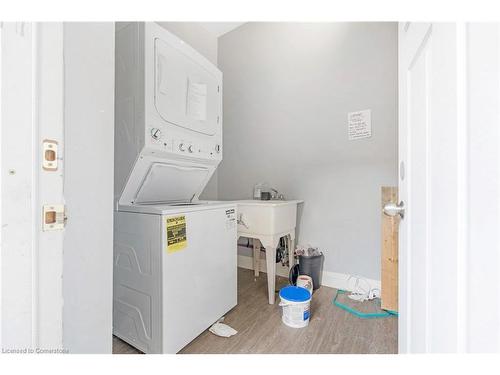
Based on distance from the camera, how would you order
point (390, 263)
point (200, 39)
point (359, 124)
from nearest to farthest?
point (390, 263) → point (359, 124) → point (200, 39)

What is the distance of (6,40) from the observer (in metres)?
0.53

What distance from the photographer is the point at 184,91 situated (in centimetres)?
150

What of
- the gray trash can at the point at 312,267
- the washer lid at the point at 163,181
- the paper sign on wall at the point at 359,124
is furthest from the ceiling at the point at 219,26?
the gray trash can at the point at 312,267

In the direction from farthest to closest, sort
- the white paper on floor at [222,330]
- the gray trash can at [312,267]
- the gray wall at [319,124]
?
the gray trash can at [312,267] < the gray wall at [319,124] < the white paper on floor at [222,330]

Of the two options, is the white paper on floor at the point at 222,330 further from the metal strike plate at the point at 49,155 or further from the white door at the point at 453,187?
the metal strike plate at the point at 49,155

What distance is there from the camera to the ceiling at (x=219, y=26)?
275 centimetres

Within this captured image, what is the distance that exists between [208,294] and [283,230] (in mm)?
814

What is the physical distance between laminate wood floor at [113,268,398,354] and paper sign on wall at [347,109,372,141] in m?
1.41

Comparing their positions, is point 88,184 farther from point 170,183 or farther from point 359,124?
point 359,124

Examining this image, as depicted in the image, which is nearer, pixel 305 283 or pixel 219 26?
pixel 305 283

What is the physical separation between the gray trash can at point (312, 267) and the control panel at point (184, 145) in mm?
1194

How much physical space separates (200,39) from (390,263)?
2.99 m

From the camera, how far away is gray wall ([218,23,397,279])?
6.59ft

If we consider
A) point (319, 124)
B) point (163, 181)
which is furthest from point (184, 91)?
point (319, 124)
